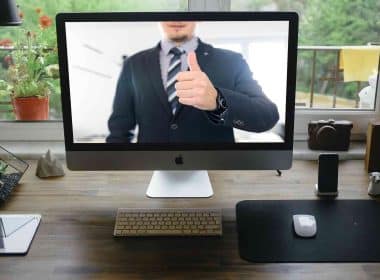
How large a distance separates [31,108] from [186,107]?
2.61ft

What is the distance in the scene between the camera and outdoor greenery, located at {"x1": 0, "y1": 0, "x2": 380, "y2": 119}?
5.95 ft

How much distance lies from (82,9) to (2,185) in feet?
2.34

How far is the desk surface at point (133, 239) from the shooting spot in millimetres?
1092

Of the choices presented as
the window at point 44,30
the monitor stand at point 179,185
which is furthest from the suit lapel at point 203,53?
the window at point 44,30

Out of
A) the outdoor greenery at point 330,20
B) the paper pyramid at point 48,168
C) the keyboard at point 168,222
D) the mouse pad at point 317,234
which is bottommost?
the mouse pad at point 317,234

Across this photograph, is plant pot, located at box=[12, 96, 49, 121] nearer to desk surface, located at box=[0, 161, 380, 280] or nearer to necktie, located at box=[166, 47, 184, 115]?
desk surface, located at box=[0, 161, 380, 280]

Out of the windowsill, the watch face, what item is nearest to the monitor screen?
the watch face

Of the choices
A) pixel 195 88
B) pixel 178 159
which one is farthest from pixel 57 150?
pixel 195 88

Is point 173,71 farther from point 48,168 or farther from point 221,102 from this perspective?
point 48,168

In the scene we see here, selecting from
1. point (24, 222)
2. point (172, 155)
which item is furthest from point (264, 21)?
point (24, 222)

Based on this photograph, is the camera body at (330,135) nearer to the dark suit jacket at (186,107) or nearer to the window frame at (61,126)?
the window frame at (61,126)

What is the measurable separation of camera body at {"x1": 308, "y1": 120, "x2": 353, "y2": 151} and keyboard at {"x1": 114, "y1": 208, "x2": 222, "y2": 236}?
0.61 metres

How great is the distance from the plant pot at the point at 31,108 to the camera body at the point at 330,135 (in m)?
1.00

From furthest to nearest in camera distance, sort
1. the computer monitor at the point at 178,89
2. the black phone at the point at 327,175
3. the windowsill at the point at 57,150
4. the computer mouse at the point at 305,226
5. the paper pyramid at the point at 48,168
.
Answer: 1. the windowsill at the point at 57,150
2. the paper pyramid at the point at 48,168
3. the black phone at the point at 327,175
4. the computer monitor at the point at 178,89
5. the computer mouse at the point at 305,226
